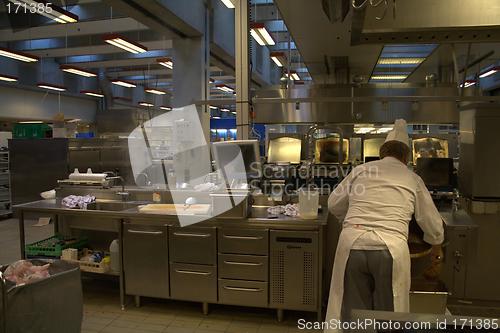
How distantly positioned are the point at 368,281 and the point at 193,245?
1.53 metres

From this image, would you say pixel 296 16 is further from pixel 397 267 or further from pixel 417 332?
pixel 417 332

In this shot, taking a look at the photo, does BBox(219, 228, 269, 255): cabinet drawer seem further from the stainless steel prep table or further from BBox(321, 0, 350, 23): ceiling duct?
BBox(321, 0, 350, 23): ceiling duct

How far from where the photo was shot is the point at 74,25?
7.66 meters

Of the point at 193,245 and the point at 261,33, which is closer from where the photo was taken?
the point at 193,245

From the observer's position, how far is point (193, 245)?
10.7 ft

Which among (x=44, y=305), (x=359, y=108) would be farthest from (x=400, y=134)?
(x=359, y=108)

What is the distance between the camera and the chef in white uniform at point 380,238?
2.32 metres

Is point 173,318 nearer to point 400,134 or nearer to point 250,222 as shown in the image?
point 250,222

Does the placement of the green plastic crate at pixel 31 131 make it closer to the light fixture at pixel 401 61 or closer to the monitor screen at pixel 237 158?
the monitor screen at pixel 237 158

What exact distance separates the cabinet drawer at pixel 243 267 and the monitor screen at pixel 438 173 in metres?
1.89

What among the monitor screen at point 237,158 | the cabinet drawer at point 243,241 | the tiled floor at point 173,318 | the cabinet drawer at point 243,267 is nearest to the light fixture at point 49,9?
the monitor screen at point 237,158

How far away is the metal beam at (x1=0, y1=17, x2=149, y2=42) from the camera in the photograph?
767cm

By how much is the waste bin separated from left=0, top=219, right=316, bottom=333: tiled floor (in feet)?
3.14

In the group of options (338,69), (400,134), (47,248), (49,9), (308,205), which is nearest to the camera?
(400,134)
